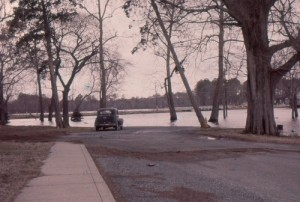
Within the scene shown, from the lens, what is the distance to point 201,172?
13.1 m

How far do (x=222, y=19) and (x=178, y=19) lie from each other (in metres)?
2.31

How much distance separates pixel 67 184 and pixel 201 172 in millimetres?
3734

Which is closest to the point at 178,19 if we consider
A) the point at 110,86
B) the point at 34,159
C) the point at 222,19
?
the point at 222,19

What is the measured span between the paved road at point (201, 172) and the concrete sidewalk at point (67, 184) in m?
0.33

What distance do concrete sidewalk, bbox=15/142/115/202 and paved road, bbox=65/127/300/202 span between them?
0.33m

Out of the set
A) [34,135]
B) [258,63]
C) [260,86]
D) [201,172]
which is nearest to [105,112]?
[34,135]

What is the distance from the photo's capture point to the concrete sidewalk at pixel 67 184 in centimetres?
926

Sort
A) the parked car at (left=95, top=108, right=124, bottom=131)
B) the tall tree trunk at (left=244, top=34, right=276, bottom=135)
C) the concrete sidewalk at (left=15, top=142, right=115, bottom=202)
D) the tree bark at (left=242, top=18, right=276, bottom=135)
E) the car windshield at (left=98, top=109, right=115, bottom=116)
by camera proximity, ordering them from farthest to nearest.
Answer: the car windshield at (left=98, top=109, right=115, bottom=116), the parked car at (left=95, top=108, right=124, bottom=131), the tall tree trunk at (left=244, top=34, right=276, bottom=135), the tree bark at (left=242, top=18, right=276, bottom=135), the concrete sidewalk at (left=15, top=142, right=115, bottom=202)

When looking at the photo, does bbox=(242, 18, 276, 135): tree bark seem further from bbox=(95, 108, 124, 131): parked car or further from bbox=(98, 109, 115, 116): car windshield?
bbox=(98, 109, 115, 116): car windshield

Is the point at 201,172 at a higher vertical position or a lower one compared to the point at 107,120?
lower

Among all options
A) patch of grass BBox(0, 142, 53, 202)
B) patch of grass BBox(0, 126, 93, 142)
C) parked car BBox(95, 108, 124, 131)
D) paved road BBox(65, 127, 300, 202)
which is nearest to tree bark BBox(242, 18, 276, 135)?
paved road BBox(65, 127, 300, 202)

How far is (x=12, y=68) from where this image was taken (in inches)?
2232

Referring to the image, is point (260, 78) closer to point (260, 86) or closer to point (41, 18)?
point (260, 86)

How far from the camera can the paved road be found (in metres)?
9.97
